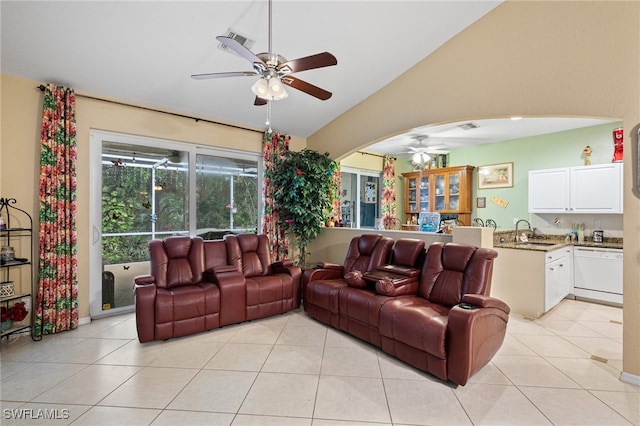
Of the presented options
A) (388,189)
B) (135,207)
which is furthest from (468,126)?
(135,207)

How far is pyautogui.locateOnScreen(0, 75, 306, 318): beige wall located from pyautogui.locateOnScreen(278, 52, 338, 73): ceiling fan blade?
2.59m

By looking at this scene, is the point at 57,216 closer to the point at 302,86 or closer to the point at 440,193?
the point at 302,86

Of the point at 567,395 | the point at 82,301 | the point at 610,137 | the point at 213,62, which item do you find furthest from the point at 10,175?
the point at 610,137

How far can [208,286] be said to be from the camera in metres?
3.32

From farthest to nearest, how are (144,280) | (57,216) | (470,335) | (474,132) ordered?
(474,132), (57,216), (144,280), (470,335)

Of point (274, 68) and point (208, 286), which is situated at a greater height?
point (274, 68)

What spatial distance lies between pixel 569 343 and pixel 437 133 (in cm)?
369

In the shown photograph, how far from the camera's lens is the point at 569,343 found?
299 cm

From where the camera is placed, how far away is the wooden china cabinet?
6117 millimetres

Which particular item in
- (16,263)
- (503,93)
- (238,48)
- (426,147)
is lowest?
(16,263)

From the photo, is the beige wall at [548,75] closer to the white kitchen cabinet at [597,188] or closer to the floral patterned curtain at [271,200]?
the floral patterned curtain at [271,200]

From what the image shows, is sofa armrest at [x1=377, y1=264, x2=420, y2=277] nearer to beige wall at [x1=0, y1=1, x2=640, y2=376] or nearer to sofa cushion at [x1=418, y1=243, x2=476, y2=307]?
sofa cushion at [x1=418, y1=243, x2=476, y2=307]

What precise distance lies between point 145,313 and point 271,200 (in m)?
2.64

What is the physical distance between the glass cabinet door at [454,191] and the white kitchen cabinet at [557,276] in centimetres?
214
